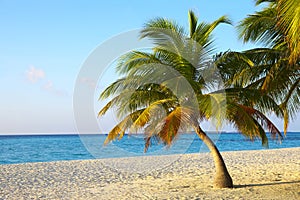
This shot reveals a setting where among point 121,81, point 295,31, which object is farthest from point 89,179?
point 295,31

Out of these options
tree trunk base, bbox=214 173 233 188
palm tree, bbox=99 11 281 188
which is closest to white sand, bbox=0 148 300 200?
tree trunk base, bbox=214 173 233 188

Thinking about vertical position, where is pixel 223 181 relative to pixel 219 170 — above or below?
below

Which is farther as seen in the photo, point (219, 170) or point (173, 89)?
point (219, 170)

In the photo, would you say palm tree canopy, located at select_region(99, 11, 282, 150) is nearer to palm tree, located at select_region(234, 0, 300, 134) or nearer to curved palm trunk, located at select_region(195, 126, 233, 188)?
palm tree, located at select_region(234, 0, 300, 134)

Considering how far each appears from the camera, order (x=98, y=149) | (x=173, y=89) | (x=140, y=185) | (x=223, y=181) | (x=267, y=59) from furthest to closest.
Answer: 1. (x=98, y=149)
2. (x=140, y=185)
3. (x=223, y=181)
4. (x=267, y=59)
5. (x=173, y=89)

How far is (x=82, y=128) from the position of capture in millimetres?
6754

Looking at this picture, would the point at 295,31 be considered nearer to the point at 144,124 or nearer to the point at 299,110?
the point at 144,124

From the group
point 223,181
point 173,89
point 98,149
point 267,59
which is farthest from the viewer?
point 98,149

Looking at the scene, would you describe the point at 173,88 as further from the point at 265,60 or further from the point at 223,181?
the point at 223,181

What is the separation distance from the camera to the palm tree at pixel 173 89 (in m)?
6.82

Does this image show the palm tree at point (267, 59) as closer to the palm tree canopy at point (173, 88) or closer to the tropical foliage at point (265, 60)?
the tropical foliage at point (265, 60)

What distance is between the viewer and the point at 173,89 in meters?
7.14

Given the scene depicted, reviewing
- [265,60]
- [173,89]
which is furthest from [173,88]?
[265,60]

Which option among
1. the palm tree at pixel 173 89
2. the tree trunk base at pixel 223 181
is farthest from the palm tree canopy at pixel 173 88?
the tree trunk base at pixel 223 181
